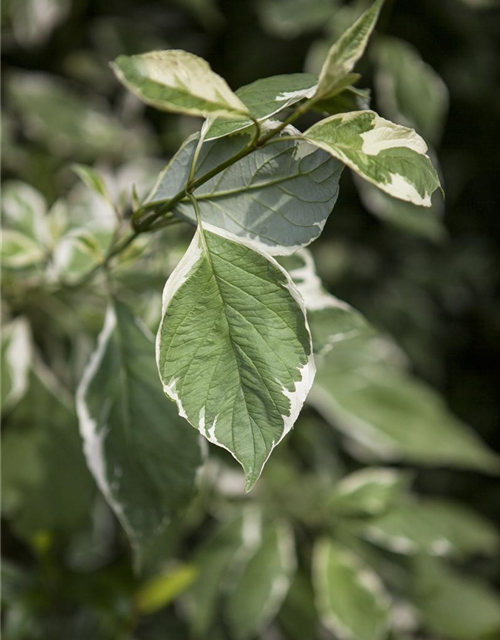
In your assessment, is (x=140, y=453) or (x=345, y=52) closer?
(x=345, y=52)

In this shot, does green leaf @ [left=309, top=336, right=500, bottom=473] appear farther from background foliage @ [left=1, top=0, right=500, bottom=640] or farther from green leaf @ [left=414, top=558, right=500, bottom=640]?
green leaf @ [left=414, top=558, right=500, bottom=640]

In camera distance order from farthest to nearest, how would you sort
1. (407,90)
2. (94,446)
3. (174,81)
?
(407,90)
(94,446)
(174,81)

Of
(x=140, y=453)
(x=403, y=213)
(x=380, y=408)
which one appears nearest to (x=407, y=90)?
(x=403, y=213)

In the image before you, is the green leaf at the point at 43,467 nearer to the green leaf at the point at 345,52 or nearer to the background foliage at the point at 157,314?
the background foliage at the point at 157,314

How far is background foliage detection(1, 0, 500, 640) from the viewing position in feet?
2.23

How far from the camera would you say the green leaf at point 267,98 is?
0.37 metres

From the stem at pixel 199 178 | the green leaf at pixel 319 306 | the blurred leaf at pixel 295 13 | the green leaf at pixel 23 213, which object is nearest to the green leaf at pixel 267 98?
the stem at pixel 199 178

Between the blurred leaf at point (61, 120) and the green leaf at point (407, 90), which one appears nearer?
the green leaf at point (407, 90)

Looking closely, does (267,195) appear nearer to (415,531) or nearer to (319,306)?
(319,306)

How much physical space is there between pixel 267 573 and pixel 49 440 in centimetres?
33

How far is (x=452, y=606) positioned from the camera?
942mm

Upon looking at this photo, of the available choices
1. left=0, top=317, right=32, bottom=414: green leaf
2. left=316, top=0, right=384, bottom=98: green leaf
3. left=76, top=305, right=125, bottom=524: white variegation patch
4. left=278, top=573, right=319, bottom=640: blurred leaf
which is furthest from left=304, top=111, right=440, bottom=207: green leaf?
left=278, top=573, right=319, bottom=640: blurred leaf

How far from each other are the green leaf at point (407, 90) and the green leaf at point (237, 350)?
616 mm

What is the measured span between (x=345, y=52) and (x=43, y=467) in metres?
0.49
